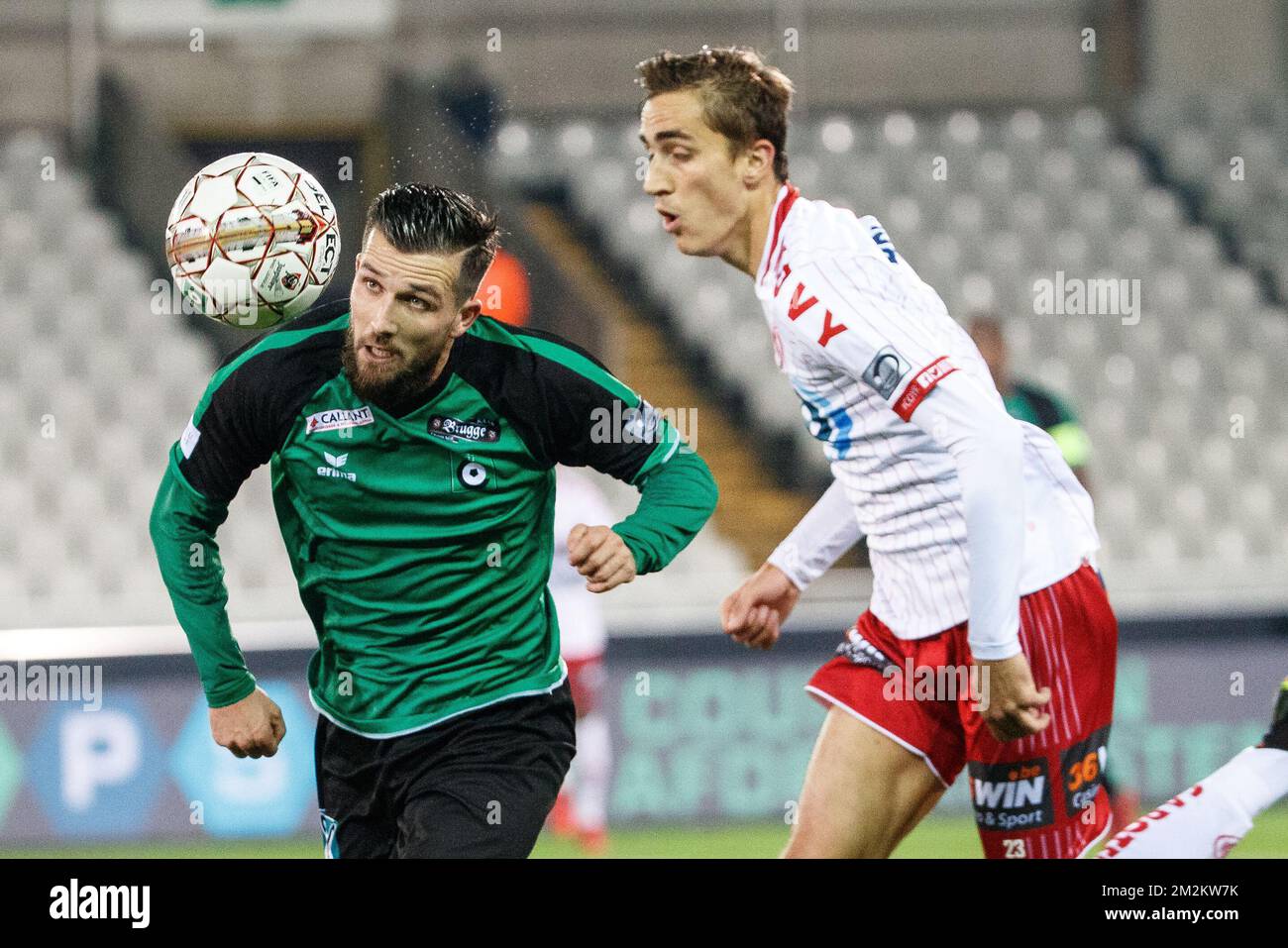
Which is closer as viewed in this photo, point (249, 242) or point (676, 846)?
point (249, 242)

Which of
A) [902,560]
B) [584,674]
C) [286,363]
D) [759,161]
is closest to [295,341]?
[286,363]

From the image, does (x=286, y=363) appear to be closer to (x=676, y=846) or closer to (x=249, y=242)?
(x=249, y=242)

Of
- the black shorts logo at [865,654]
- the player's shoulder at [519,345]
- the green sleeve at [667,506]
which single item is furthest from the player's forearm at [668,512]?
the black shorts logo at [865,654]

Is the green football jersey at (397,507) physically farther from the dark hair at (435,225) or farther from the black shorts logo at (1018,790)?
the black shorts logo at (1018,790)

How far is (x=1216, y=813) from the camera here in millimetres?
3477

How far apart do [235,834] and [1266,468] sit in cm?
508

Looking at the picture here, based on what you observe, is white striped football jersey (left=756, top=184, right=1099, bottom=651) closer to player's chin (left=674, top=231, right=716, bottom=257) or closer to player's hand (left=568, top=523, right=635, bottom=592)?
player's chin (left=674, top=231, right=716, bottom=257)

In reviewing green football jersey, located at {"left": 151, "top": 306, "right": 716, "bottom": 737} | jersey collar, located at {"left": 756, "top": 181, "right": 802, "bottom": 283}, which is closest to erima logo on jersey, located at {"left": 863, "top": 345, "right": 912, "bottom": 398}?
jersey collar, located at {"left": 756, "top": 181, "right": 802, "bottom": 283}

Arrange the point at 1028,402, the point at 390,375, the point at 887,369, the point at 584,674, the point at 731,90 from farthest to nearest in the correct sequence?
1. the point at 584,674
2. the point at 1028,402
3. the point at 731,90
4. the point at 390,375
5. the point at 887,369

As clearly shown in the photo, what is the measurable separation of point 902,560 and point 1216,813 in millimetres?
793

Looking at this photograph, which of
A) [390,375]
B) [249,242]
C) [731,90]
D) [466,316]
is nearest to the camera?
[390,375]

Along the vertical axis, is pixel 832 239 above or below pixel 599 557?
above

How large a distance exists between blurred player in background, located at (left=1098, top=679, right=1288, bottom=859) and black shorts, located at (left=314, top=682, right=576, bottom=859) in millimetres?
1159
